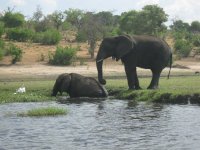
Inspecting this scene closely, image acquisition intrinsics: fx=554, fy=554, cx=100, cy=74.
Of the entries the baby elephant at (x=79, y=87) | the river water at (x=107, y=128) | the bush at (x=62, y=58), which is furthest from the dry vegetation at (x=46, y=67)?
the river water at (x=107, y=128)

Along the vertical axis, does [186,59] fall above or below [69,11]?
below

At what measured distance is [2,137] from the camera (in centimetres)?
1656

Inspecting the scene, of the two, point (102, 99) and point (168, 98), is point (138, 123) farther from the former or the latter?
point (102, 99)

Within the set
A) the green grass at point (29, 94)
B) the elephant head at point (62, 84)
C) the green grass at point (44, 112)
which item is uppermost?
the elephant head at point (62, 84)

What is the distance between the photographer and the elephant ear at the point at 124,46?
28750 mm

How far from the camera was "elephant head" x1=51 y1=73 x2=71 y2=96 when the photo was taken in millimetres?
28250

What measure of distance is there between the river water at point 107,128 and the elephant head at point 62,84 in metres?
4.13

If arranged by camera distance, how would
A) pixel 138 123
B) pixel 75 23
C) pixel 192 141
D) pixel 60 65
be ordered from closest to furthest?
1. pixel 192 141
2. pixel 138 123
3. pixel 60 65
4. pixel 75 23

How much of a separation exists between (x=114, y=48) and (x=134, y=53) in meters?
1.10

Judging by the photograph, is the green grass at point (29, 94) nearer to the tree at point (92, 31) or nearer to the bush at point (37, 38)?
the tree at point (92, 31)

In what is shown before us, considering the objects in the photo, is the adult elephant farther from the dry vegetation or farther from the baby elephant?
the dry vegetation

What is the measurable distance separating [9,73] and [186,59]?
879 inches

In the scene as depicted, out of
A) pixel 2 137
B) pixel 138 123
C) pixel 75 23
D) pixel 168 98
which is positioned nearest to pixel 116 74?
pixel 168 98

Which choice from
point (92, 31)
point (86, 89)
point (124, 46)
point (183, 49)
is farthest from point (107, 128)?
point (92, 31)
